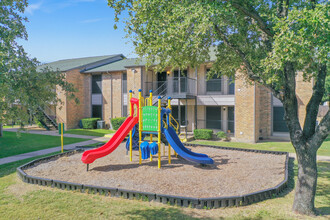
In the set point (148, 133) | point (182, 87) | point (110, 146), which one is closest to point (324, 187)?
point (148, 133)

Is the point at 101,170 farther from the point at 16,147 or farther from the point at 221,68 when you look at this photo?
the point at 16,147

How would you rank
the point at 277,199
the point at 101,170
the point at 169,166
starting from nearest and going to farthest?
the point at 277,199 → the point at 101,170 → the point at 169,166

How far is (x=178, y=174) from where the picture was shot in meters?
9.49

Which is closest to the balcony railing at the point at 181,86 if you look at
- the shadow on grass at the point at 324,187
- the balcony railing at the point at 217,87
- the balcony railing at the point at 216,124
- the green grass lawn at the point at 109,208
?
the balcony railing at the point at 217,87

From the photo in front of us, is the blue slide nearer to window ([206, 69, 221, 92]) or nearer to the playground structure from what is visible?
the playground structure

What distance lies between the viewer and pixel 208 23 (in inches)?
255

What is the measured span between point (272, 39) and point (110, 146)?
24.4 feet

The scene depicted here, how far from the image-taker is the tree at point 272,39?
208 inches

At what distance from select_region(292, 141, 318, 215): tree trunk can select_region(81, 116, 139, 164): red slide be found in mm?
6861

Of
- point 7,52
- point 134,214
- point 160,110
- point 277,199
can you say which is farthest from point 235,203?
→ point 7,52

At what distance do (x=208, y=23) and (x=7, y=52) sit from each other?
5.04 metres

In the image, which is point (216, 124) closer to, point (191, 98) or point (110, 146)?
point (191, 98)

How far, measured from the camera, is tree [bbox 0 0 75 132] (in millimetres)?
5090

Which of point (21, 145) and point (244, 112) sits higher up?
point (244, 112)
